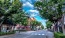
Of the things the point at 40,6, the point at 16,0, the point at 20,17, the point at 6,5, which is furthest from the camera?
the point at 20,17

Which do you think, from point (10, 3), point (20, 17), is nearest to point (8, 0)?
point (10, 3)

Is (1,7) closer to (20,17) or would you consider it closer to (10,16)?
(10,16)

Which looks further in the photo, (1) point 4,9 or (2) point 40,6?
(1) point 4,9

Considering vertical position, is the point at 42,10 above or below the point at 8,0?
below

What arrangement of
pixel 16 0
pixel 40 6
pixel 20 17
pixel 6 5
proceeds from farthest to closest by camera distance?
pixel 20 17 → pixel 6 5 → pixel 16 0 → pixel 40 6

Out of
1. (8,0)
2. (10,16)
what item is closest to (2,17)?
(10,16)

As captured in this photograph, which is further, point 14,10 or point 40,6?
point 14,10

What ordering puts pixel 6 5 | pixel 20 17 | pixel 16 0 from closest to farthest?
pixel 16 0 < pixel 6 5 < pixel 20 17

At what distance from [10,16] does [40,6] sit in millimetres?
21168

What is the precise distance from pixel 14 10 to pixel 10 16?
124 inches

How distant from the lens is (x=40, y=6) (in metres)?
38.0

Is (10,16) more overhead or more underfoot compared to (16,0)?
more underfoot

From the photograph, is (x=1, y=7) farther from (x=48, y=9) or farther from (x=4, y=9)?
(x=48, y=9)

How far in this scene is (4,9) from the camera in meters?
56.2
